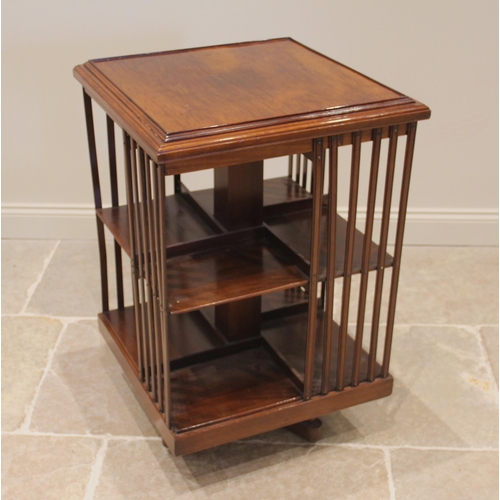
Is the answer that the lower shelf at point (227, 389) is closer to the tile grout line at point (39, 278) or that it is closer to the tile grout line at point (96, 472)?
the tile grout line at point (96, 472)

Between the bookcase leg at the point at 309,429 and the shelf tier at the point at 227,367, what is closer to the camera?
the shelf tier at the point at 227,367

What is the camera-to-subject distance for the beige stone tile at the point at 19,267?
9.08 ft

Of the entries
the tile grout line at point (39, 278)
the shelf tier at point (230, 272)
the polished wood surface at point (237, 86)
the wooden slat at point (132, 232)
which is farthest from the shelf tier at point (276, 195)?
the tile grout line at point (39, 278)

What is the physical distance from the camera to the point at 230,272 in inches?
75.2

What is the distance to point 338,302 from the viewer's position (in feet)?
9.36

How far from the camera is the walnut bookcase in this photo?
1715 millimetres

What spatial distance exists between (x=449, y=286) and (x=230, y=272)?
1.25 m

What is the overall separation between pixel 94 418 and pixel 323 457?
650 millimetres

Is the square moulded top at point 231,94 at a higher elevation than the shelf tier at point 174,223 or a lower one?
higher

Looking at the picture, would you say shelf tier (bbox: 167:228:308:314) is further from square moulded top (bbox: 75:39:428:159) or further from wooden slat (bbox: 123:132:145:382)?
square moulded top (bbox: 75:39:428:159)

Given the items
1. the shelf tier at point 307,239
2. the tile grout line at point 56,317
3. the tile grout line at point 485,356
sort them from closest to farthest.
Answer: the shelf tier at point 307,239
the tile grout line at point 485,356
the tile grout line at point 56,317

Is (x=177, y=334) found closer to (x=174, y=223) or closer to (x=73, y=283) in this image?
(x=174, y=223)

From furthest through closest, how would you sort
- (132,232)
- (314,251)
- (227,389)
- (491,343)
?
1. (491,343)
2. (227,389)
3. (132,232)
4. (314,251)

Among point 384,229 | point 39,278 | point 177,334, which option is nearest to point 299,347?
point 177,334
